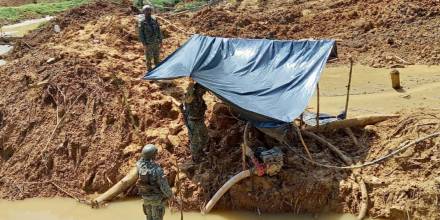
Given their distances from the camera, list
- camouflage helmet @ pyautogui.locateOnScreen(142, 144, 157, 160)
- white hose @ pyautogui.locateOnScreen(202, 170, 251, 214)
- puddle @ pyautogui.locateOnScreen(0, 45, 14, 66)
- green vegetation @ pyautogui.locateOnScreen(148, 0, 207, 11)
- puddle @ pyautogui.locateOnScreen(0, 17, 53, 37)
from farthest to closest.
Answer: puddle @ pyautogui.locateOnScreen(0, 17, 53, 37) < green vegetation @ pyautogui.locateOnScreen(148, 0, 207, 11) < puddle @ pyautogui.locateOnScreen(0, 45, 14, 66) < white hose @ pyautogui.locateOnScreen(202, 170, 251, 214) < camouflage helmet @ pyautogui.locateOnScreen(142, 144, 157, 160)

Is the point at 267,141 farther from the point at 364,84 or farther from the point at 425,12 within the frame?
the point at 425,12

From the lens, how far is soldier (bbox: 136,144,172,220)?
6.66 meters

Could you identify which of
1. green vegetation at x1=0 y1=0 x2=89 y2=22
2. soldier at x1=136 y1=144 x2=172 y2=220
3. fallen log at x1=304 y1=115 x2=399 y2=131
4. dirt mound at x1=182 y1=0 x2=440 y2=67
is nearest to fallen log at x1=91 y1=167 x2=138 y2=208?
soldier at x1=136 y1=144 x2=172 y2=220

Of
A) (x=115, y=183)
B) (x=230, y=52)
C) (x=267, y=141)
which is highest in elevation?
(x=230, y=52)

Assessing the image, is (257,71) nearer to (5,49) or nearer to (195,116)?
(195,116)

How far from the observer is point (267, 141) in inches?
352

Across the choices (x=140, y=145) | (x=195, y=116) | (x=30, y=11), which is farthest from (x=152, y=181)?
(x=30, y=11)

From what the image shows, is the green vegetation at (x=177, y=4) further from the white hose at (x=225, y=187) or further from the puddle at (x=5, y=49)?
the white hose at (x=225, y=187)

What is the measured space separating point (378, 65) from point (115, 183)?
7.42 m

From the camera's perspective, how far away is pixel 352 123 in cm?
914

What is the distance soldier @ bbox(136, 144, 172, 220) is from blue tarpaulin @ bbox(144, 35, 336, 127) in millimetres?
2170

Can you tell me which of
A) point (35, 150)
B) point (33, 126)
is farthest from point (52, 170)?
point (33, 126)

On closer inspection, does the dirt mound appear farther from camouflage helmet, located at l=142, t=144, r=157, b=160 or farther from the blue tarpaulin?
camouflage helmet, located at l=142, t=144, r=157, b=160

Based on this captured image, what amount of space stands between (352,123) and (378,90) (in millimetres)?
2901
